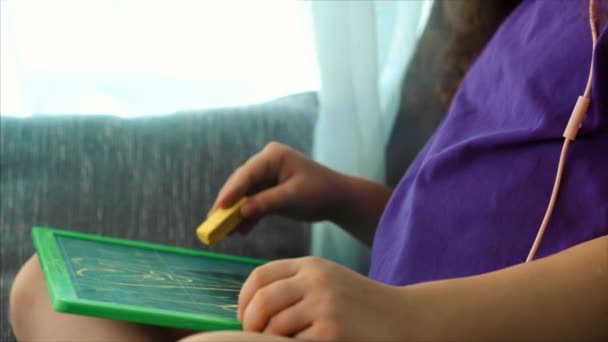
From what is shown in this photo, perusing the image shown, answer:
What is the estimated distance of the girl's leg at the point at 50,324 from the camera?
0.66m

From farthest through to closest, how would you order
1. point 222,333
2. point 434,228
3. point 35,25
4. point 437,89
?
point 437,89 < point 35,25 < point 434,228 < point 222,333

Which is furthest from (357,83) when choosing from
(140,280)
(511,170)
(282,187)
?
(140,280)

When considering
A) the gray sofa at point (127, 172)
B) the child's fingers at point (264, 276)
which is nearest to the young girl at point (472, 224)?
the child's fingers at point (264, 276)

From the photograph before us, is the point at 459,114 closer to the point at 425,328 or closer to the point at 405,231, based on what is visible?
the point at 405,231

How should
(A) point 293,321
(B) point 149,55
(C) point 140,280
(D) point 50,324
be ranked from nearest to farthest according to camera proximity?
(A) point 293,321 < (C) point 140,280 < (D) point 50,324 < (B) point 149,55

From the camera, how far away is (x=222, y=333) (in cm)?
42

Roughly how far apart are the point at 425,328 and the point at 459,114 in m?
0.31

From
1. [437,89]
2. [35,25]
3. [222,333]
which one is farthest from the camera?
[437,89]

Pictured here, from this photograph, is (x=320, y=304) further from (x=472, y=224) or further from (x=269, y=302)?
(x=472, y=224)

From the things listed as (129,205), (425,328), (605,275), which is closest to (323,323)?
(425,328)

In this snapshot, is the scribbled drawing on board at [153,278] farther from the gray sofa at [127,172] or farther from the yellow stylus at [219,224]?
the gray sofa at [127,172]

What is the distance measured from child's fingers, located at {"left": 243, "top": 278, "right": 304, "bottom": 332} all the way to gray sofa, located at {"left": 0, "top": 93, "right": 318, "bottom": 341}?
429mm

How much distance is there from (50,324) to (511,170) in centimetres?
43

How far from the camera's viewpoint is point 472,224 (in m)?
0.65
